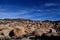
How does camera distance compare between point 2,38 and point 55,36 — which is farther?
point 2,38

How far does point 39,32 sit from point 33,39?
310 centimetres

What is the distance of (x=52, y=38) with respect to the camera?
20.0 metres

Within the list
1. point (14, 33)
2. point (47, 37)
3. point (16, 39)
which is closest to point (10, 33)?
point (14, 33)

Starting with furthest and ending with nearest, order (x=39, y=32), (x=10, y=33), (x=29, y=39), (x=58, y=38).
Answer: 1. (x=10, y=33)
2. (x=39, y=32)
3. (x=29, y=39)
4. (x=58, y=38)

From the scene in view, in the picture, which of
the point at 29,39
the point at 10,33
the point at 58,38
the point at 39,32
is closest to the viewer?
the point at 58,38

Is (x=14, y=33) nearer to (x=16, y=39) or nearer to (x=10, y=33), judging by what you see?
(x=10, y=33)

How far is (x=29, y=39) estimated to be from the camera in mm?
21422

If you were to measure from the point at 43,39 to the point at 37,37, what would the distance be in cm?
158

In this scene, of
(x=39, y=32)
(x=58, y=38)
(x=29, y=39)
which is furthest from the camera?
(x=39, y=32)

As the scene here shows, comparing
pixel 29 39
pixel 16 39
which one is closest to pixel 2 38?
pixel 16 39

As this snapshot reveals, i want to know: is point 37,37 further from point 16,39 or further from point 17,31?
point 17,31

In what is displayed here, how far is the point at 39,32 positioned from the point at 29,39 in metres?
3.26

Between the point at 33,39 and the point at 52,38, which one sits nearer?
the point at 52,38

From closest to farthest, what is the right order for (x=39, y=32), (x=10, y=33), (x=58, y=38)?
(x=58, y=38), (x=39, y=32), (x=10, y=33)
